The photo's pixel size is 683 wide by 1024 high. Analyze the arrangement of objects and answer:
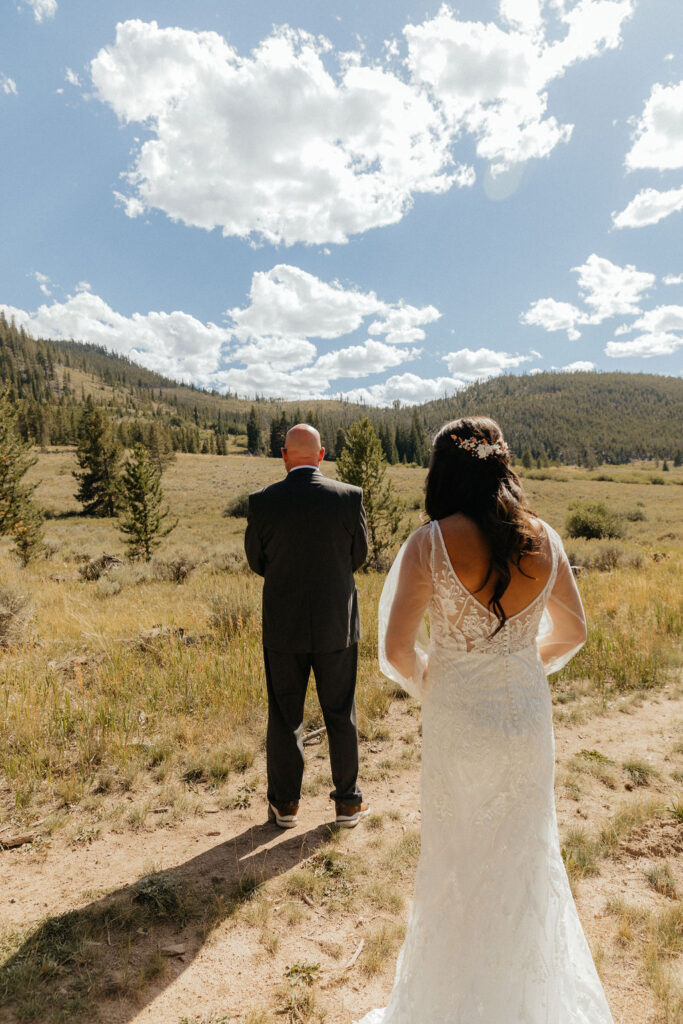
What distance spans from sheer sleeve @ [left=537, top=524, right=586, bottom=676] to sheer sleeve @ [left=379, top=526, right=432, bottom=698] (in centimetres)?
53

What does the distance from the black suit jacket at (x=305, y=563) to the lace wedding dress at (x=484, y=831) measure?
4.32ft

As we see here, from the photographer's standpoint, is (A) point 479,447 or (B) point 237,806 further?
(B) point 237,806

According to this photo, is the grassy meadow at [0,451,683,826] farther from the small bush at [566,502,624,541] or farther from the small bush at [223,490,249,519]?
the small bush at [223,490,249,519]

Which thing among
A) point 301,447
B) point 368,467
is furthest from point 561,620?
point 368,467

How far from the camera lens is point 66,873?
3.12m

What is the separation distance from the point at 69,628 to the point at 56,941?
17.2 ft

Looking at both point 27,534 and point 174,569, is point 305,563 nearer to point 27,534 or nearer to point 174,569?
point 174,569

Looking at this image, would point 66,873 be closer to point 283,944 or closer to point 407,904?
point 283,944

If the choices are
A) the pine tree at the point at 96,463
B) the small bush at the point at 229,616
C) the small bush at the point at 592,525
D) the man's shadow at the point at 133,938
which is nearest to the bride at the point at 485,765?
the man's shadow at the point at 133,938

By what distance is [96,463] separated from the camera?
4081 centimetres

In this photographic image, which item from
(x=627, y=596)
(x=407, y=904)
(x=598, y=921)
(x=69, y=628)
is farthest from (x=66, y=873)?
(x=627, y=596)

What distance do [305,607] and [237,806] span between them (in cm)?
175

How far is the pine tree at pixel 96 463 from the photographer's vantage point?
134ft

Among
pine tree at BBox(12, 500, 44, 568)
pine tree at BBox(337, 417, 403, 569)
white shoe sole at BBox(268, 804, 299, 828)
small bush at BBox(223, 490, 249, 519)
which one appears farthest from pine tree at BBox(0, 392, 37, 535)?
small bush at BBox(223, 490, 249, 519)
